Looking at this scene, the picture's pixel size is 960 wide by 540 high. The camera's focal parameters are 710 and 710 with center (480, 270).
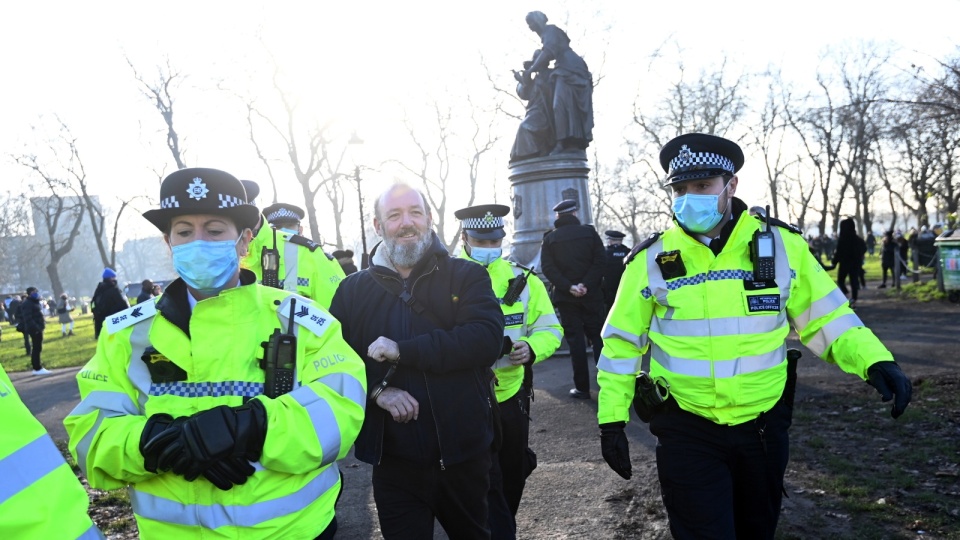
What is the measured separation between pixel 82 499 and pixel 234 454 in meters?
0.50

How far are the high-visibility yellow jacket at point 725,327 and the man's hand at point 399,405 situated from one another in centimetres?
91

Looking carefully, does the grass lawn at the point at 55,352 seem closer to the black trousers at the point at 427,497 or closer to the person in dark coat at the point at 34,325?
the person in dark coat at the point at 34,325

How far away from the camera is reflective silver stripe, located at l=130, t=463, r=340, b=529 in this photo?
203 cm

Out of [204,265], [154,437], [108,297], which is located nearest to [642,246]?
[204,265]

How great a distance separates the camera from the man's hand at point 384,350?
2715 mm

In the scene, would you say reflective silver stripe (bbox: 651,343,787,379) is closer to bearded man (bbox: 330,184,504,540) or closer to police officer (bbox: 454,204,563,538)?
bearded man (bbox: 330,184,504,540)

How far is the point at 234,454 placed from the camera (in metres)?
1.92

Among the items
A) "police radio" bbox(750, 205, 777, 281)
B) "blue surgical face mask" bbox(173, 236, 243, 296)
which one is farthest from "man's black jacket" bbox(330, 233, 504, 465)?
"police radio" bbox(750, 205, 777, 281)

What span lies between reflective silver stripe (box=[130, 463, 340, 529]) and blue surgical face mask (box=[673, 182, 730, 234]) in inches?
79.6

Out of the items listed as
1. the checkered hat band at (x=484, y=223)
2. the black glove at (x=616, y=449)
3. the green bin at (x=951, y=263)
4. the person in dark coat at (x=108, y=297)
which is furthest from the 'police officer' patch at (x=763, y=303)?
the green bin at (x=951, y=263)

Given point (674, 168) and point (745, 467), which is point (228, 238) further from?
point (745, 467)


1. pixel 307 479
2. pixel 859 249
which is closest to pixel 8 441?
pixel 307 479

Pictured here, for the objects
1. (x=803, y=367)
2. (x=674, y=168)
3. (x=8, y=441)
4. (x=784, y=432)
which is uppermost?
(x=674, y=168)

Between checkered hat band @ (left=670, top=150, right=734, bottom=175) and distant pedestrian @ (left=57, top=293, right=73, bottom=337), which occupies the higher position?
checkered hat band @ (left=670, top=150, right=734, bottom=175)
